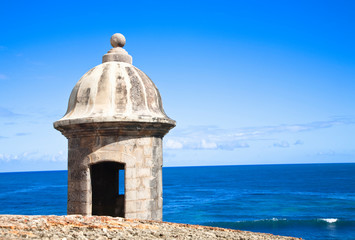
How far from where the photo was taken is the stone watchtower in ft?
17.0

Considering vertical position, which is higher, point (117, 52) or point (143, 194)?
point (117, 52)

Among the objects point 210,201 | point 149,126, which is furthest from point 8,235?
point 210,201

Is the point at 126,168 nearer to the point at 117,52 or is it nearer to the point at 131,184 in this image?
the point at 131,184

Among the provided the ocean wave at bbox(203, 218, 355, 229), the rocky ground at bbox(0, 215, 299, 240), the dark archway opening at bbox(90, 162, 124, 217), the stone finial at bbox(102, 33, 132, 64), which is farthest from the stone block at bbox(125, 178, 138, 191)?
the ocean wave at bbox(203, 218, 355, 229)

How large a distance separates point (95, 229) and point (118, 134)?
1.75 m

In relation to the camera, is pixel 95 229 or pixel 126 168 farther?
pixel 126 168

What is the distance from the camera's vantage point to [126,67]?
5699 mm

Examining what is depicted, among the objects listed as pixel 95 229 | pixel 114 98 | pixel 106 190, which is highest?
pixel 114 98

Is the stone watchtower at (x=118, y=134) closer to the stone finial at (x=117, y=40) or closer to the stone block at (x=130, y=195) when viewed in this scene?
the stone block at (x=130, y=195)

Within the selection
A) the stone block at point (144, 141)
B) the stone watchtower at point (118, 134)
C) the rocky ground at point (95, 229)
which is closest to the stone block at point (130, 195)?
the stone watchtower at point (118, 134)

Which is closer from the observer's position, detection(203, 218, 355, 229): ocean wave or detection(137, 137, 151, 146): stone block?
detection(137, 137, 151, 146): stone block

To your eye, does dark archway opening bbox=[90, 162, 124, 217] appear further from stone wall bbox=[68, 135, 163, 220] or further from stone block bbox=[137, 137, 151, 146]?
stone block bbox=[137, 137, 151, 146]

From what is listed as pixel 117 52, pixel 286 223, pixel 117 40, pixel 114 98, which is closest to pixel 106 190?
pixel 114 98

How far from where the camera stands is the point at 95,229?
145 inches
